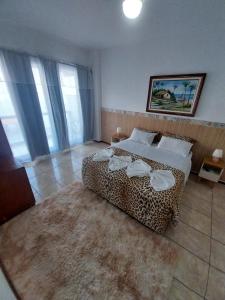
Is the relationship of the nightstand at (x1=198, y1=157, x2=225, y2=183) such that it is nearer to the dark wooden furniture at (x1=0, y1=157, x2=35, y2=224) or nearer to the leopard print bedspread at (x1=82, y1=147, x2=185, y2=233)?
the leopard print bedspread at (x1=82, y1=147, x2=185, y2=233)

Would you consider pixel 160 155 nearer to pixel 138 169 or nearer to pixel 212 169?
pixel 138 169

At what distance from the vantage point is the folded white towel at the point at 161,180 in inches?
62.0

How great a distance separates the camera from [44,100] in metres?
2.86

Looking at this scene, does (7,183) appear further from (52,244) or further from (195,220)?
(195,220)

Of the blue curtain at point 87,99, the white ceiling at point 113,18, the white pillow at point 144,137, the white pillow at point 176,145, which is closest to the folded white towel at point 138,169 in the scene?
the white pillow at point 176,145

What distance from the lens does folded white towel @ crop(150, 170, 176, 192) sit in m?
1.58

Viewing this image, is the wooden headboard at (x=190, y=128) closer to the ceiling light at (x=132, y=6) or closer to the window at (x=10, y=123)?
the ceiling light at (x=132, y=6)

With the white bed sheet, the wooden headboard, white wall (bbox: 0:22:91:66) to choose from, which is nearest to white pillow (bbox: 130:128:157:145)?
the white bed sheet

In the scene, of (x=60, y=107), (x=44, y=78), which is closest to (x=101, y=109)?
(x=60, y=107)

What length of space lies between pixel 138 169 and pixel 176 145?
1.14 metres

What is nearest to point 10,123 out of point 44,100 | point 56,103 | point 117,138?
point 44,100

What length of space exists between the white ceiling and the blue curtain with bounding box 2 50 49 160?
0.53 m

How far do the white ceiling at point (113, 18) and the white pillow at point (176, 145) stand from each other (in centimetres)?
165

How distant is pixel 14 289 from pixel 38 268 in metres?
0.19
